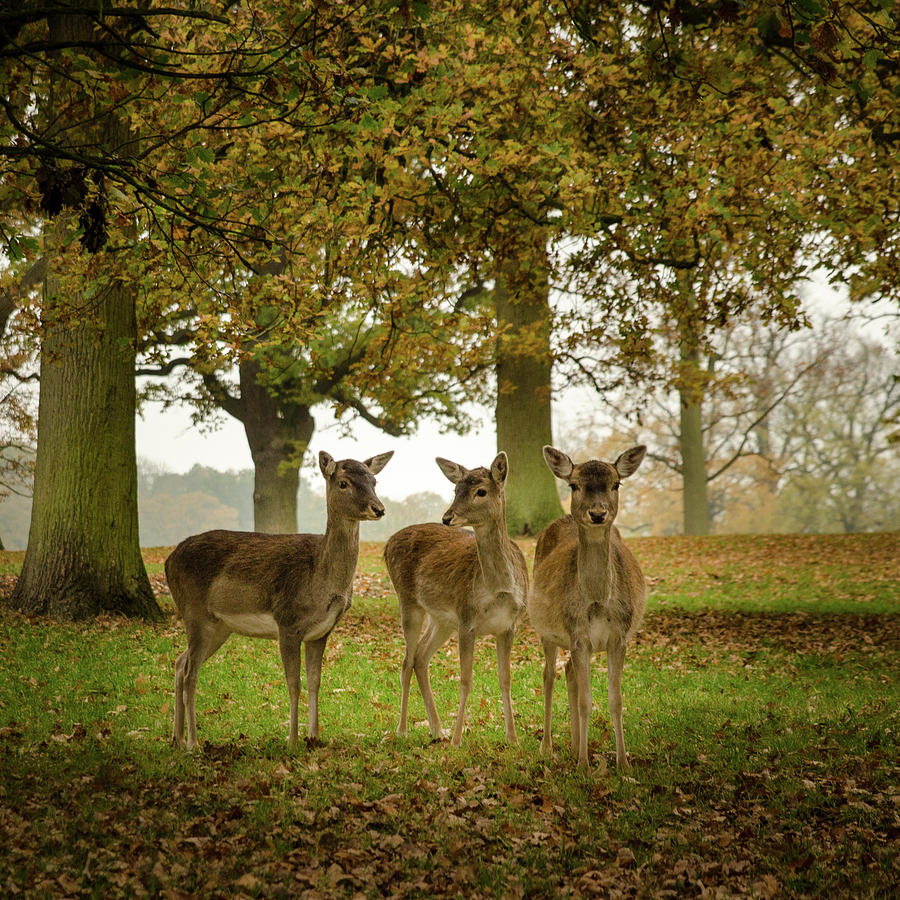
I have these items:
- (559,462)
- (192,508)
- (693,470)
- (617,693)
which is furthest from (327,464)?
(192,508)

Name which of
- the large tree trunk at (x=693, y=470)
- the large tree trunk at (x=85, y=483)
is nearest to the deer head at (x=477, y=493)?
the large tree trunk at (x=85, y=483)

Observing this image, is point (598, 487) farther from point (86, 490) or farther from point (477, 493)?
point (86, 490)

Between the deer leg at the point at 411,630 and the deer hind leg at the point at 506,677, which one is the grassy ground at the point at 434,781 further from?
the deer leg at the point at 411,630

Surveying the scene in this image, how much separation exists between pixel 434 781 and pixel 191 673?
2.19m

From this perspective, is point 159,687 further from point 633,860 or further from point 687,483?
point 687,483

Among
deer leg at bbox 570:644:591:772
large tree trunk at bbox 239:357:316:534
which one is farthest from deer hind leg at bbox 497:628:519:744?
large tree trunk at bbox 239:357:316:534

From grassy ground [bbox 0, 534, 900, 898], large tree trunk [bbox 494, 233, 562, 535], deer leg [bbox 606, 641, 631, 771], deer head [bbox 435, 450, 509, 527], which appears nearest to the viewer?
grassy ground [bbox 0, 534, 900, 898]

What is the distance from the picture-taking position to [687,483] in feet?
92.3

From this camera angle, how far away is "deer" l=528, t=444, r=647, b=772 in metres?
7.01

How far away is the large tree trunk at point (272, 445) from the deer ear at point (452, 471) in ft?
55.1

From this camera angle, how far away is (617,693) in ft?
23.3

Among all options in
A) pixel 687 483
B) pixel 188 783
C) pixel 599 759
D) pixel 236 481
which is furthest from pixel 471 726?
pixel 236 481

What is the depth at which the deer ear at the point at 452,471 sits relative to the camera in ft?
25.7

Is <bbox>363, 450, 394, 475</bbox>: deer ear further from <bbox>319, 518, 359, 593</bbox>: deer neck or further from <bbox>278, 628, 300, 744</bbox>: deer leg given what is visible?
<bbox>278, 628, 300, 744</bbox>: deer leg
